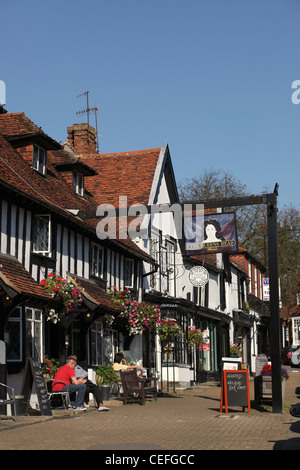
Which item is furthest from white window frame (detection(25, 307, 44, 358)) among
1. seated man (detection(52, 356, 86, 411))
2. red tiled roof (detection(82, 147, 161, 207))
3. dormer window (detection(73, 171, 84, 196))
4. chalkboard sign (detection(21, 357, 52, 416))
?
red tiled roof (detection(82, 147, 161, 207))

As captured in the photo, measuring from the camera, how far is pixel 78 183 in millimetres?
23422

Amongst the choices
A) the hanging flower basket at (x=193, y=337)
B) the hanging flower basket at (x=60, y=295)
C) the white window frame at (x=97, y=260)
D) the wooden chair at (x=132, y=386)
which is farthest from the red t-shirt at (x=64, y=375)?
the hanging flower basket at (x=193, y=337)

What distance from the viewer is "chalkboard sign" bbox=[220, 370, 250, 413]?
51.3 feet

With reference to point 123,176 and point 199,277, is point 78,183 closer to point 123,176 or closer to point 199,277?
point 123,176

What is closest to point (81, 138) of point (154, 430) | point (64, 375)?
point (64, 375)

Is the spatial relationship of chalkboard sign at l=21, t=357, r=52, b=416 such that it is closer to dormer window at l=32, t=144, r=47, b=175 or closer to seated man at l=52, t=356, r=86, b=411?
seated man at l=52, t=356, r=86, b=411

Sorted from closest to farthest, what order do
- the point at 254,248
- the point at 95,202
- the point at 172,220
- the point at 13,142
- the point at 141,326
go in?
the point at 13,142 < the point at 141,326 < the point at 95,202 < the point at 172,220 < the point at 254,248

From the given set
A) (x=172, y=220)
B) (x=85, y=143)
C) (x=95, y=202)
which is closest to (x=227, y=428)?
(x=95, y=202)

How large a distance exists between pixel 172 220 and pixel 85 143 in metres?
5.73

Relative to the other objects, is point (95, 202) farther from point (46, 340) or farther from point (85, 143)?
point (46, 340)

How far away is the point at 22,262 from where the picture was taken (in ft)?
52.5

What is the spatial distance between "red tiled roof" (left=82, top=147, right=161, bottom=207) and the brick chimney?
1.27 m

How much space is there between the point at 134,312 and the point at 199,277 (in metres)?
4.67

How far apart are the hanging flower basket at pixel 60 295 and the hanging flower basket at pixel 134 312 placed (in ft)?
13.5
